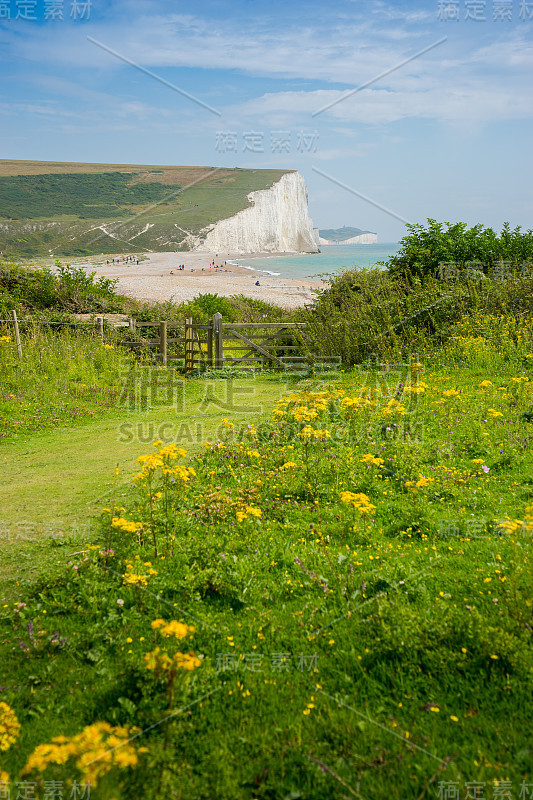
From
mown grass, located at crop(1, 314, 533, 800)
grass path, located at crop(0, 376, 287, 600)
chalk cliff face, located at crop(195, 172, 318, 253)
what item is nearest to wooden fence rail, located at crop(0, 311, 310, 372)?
grass path, located at crop(0, 376, 287, 600)

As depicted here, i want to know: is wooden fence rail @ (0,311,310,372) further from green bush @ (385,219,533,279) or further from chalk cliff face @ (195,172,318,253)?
chalk cliff face @ (195,172,318,253)

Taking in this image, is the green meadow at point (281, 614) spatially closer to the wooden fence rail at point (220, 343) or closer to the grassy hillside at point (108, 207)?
the wooden fence rail at point (220, 343)

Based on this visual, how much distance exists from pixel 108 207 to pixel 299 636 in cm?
16640

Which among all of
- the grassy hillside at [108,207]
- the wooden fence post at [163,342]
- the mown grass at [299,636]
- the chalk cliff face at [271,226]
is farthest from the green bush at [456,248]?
the chalk cliff face at [271,226]

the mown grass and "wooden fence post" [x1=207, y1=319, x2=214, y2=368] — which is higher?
"wooden fence post" [x1=207, y1=319, x2=214, y2=368]

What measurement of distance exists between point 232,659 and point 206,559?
1.20 metres

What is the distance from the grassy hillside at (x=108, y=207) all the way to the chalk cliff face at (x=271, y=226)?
4084 millimetres

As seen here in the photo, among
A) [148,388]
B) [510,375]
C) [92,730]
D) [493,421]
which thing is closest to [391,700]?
[92,730]

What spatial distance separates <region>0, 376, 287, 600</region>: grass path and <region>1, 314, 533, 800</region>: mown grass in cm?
44

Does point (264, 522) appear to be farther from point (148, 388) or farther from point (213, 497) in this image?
point (148, 388)

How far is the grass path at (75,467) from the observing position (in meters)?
5.20

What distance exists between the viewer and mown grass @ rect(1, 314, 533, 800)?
272cm

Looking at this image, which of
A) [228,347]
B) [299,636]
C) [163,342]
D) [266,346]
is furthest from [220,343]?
[299,636]

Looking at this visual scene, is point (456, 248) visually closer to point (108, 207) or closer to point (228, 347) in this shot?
point (228, 347)
